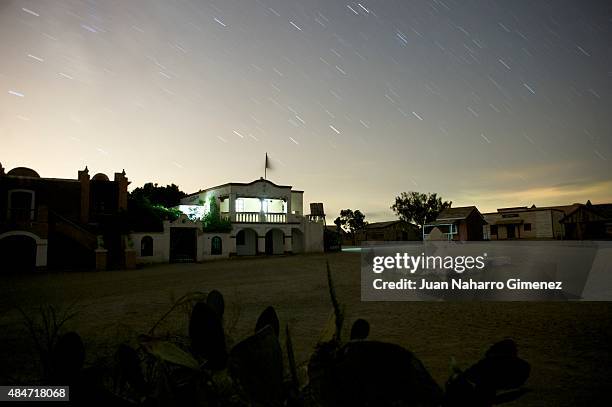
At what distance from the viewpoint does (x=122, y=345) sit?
98 centimetres

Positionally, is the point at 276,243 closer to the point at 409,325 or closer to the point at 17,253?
the point at 17,253

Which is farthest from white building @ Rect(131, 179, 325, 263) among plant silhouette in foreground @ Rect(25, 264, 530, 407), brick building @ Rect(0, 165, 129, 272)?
plant silhouette in foreground @ Rect(25, 264, 530, 407)

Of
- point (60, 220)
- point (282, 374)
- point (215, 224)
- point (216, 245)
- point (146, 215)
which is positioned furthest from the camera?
point (216, 245)

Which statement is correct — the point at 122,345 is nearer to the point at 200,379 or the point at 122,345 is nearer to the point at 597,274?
the point at 200,379

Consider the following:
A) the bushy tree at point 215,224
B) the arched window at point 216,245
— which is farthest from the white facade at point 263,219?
the bushy tree at point 215,224

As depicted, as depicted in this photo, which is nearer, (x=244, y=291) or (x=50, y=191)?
(x=244, y=291)

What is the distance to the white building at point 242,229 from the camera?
2719cm

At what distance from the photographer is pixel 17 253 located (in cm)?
2377

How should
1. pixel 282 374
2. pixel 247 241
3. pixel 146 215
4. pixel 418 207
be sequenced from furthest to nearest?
pixel 418 207 < pixel 247 241 < pixel 146 215 < pixel 282 374

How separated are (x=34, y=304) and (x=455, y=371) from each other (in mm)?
12753

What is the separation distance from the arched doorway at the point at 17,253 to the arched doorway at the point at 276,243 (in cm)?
1851

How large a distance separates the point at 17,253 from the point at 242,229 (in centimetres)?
1592

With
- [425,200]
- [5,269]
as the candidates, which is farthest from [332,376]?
[425,200]

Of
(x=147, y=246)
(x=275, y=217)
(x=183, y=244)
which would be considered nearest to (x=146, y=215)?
(x=147, y=246)
